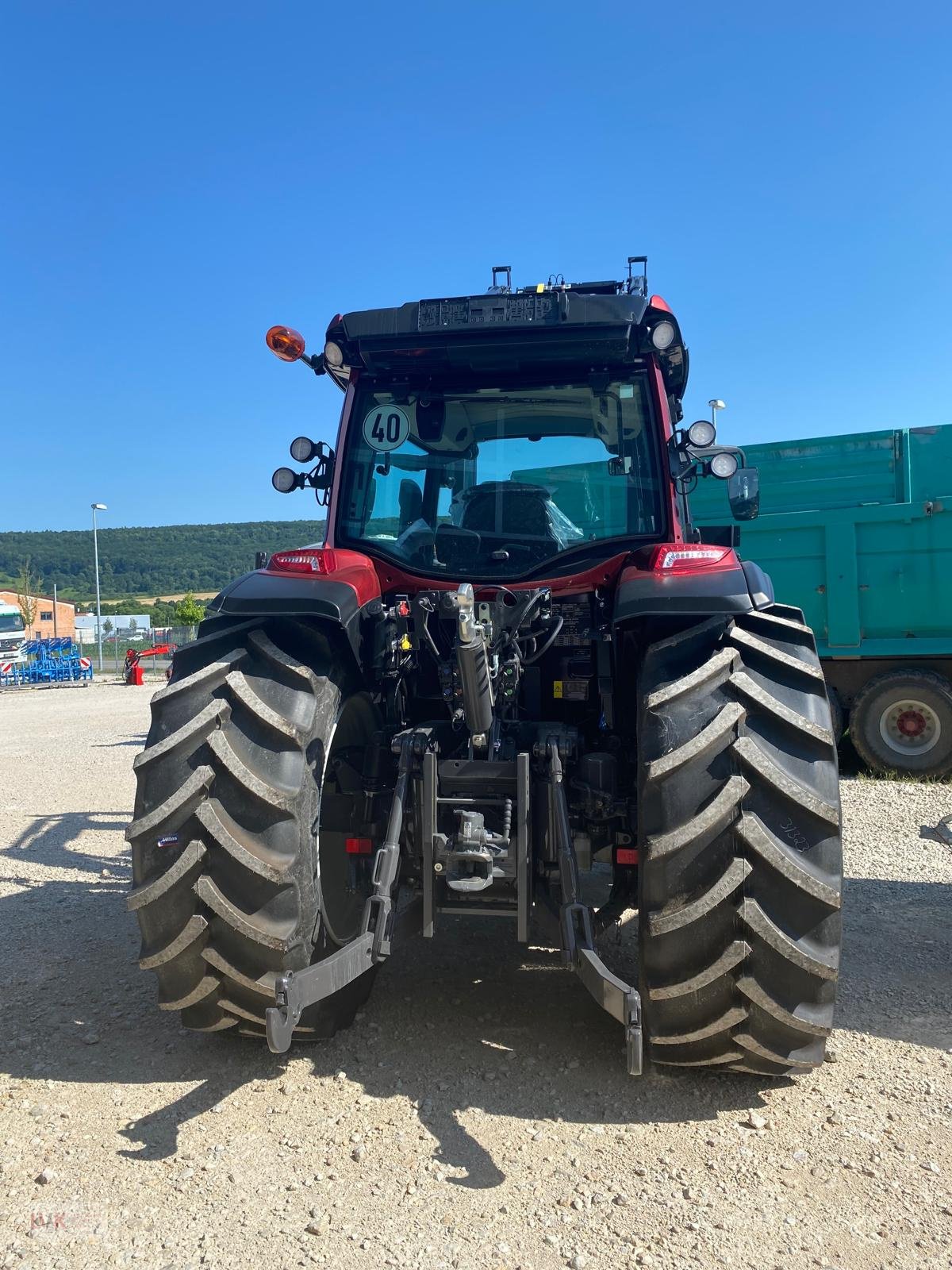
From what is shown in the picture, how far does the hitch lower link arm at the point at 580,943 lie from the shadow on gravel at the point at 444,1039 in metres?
0.37

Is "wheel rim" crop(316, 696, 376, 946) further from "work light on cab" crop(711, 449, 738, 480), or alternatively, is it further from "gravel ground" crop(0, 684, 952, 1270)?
"work light on cab" crop(711, 449, 738, 480)

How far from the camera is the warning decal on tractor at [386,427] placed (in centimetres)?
398

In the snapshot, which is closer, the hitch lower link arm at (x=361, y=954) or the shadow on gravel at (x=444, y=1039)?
the hitch lower link arm at (x=361, y=954)

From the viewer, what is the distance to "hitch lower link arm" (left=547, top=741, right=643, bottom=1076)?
252 cm

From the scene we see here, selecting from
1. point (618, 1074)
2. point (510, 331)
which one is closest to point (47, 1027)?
point (618, 1074)

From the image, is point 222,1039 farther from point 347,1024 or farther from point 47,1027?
point 47,1027

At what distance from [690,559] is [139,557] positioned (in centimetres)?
11219

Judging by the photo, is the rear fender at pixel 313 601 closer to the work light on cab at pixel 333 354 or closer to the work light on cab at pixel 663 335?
the work light on cab at pixel 333 354

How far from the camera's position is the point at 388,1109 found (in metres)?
2.92

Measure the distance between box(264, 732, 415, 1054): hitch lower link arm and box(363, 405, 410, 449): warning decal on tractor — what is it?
136 centimetres

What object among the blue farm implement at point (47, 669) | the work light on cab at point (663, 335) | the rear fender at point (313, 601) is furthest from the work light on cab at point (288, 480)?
the blue farm implement at point (47, 669)

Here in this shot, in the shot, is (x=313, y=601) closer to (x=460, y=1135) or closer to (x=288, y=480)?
(x=288, y=480)

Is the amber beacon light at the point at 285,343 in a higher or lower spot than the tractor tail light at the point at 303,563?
higher

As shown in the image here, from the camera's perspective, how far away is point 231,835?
287 centimetres
